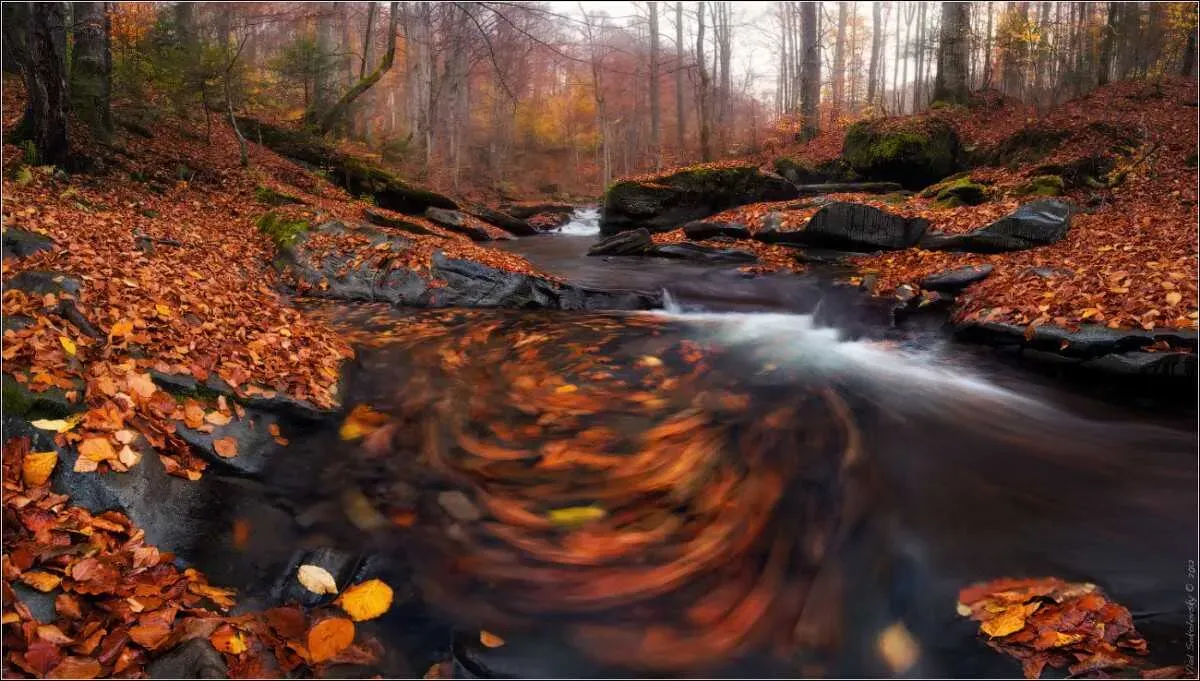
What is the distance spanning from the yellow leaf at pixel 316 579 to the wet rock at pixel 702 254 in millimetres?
9180

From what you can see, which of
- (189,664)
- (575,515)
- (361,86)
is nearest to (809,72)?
(361,86)

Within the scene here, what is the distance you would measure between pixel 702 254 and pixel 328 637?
9921 mm

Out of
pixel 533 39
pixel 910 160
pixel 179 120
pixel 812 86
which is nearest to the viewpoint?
pixel 533 39

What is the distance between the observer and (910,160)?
13656mm

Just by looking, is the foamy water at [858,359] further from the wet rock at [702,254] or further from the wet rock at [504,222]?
the wet rock at [504,222]

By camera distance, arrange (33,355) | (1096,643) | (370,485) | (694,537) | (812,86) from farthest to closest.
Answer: (812,86)
(370,485)
(694,537)
(33,355)
(1096,643)

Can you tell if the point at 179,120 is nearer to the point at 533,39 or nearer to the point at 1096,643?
the point at 533,39

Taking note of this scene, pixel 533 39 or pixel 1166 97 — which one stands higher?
pixel 1166 97

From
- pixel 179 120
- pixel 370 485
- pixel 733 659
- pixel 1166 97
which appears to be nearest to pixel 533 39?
pixel 370 485

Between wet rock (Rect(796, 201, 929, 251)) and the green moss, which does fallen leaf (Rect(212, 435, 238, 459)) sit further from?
wet rock (Rect(796, 201, 929, 251))

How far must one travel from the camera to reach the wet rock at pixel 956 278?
7402 mm

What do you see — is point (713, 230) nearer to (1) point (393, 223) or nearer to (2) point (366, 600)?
(1) point (393, 223)

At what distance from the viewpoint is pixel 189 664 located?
1.98 metres

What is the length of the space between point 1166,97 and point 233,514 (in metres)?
18.4
